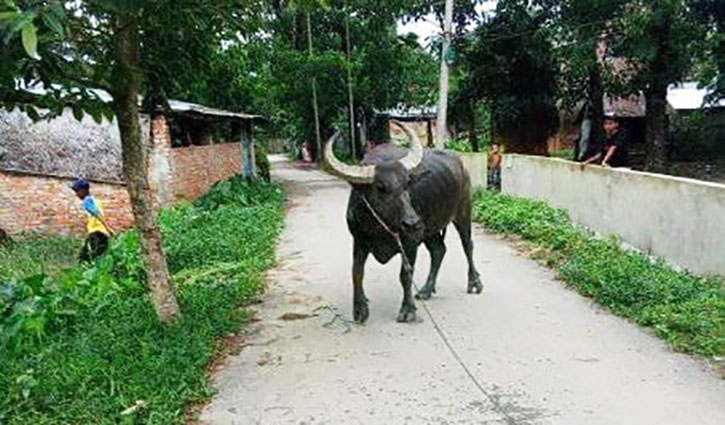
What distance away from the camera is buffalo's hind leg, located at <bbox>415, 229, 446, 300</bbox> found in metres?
7.02

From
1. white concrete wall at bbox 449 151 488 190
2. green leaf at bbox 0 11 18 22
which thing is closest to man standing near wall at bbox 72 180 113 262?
green leaf at bbox 0 11 18 22

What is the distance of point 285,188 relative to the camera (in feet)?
71.5

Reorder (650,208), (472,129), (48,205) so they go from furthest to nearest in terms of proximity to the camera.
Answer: (472,129), (48,205), (650,208)

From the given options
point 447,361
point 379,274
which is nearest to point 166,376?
point 447,361

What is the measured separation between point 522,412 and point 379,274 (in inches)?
159

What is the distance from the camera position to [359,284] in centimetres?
611

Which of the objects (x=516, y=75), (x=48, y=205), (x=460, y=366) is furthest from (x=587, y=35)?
(x=460, y=366)

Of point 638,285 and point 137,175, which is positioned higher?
point 137,175

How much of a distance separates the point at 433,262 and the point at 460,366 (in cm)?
215

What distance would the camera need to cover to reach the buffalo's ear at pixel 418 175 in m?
5.97

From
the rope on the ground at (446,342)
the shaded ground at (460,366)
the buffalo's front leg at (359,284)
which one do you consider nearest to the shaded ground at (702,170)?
the shaded ground at (460,366)

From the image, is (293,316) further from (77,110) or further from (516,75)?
(516,75)

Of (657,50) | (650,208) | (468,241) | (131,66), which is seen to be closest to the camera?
(131,66)

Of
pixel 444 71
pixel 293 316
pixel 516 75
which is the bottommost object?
pixel 293 316
